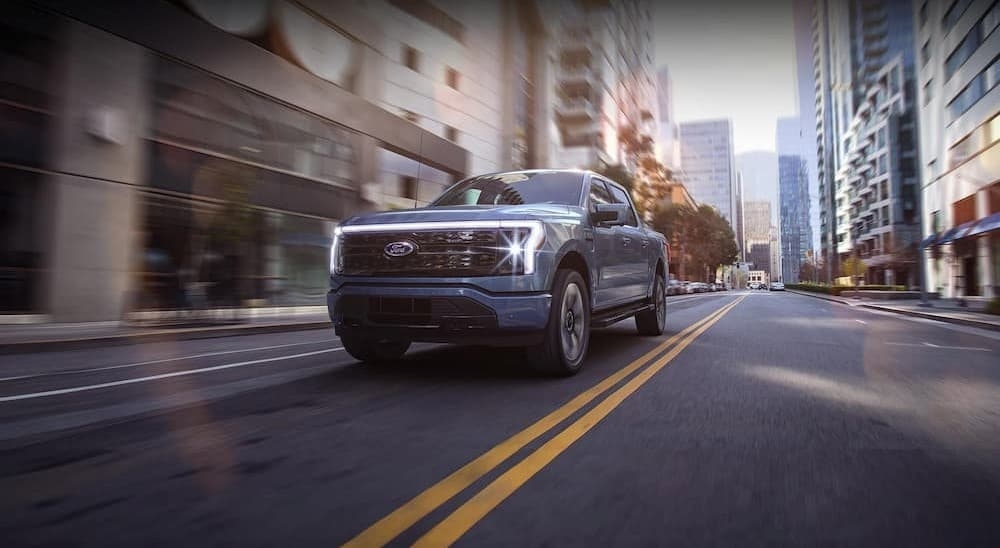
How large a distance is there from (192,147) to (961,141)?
36.4 metres

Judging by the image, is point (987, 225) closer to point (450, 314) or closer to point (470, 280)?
point (470, 280)

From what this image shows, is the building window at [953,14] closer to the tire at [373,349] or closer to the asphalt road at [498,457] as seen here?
the asphalt road at [498,457]

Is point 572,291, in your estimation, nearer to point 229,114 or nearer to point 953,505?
point 953,505

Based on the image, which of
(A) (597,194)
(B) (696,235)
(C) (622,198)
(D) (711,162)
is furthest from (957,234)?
(D) (711,162)

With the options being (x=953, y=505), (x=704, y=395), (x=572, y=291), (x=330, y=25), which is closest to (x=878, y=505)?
(x=953, y=505)

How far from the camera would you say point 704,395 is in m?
4.06

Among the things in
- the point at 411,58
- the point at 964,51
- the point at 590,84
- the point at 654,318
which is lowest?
the point at 654,318

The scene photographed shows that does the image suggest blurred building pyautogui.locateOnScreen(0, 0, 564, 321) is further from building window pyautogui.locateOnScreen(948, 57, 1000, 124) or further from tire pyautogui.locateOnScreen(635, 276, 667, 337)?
building window pyautogui.locateOnScreen(948, 57, 1000, 124)

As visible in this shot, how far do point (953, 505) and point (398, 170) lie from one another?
22504 mm

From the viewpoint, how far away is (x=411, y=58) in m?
25.2

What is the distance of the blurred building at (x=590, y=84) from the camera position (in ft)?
150

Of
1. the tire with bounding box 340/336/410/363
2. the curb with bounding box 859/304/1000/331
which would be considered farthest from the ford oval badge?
the curb with bounding box 859/304/1000/331

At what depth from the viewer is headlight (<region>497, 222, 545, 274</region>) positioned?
421 centimetres

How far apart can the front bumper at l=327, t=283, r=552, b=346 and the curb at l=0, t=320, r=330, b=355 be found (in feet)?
19.5
